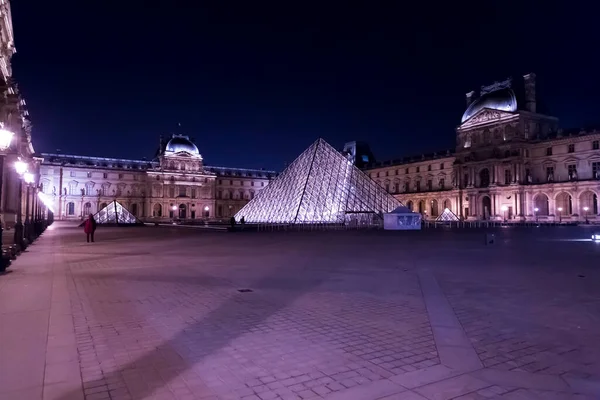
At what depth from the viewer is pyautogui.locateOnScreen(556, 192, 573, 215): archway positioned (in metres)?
47.5

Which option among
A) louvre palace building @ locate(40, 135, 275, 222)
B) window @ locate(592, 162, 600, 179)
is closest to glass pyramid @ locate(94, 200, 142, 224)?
louvre palace building @ locate(40, 135, 275, 222)

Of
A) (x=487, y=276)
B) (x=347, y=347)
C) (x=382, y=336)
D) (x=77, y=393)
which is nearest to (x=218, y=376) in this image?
(x=77, y=393)

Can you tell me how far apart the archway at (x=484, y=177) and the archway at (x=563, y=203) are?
9.24 meters

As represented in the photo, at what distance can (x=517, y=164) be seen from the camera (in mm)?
51625

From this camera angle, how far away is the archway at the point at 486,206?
55.3 m

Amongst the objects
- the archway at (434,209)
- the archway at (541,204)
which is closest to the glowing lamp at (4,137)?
the archway at (541,204)

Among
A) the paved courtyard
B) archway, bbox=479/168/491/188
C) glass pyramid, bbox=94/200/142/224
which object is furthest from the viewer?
archway, bbox=479/168/491/188

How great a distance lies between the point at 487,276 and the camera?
834 cm

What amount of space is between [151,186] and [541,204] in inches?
2351

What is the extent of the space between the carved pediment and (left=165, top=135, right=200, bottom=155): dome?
156 feet

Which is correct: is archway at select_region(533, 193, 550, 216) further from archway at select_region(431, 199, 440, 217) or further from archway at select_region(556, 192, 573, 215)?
archway at select_region(431, 199, 440, 217)

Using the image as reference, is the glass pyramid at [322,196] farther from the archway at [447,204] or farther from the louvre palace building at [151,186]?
the louvre palace building at [151,186]

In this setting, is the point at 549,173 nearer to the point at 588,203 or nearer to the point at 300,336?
the point at 588,203

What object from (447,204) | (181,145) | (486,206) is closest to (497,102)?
(486,206)
